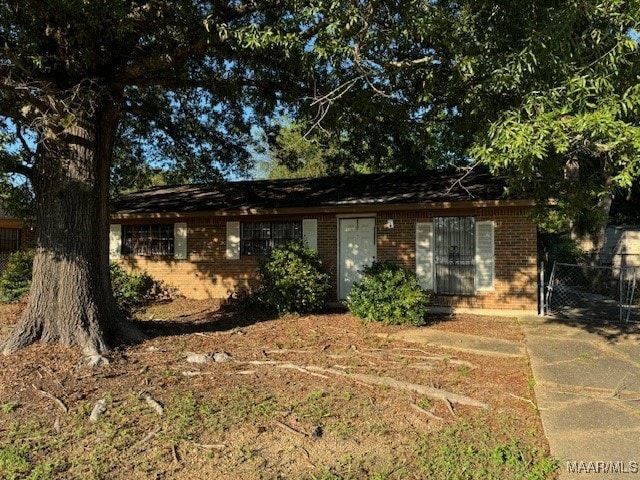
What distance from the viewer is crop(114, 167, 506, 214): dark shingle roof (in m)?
11.9

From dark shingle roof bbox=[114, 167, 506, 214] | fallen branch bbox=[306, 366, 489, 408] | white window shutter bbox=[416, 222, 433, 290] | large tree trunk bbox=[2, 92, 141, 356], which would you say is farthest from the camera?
dark shingle roof bbox=[114, 167, 506, 214]

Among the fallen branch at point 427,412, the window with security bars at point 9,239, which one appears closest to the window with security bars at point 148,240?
the window with security bars at point 9,239

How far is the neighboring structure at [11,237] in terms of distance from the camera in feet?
59.1

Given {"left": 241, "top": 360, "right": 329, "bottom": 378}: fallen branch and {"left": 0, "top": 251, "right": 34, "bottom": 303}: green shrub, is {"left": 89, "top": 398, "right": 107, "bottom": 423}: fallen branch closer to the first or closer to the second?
{"left": 241, "top": 360, "right": 329, "bottom": 378}: fallen branch

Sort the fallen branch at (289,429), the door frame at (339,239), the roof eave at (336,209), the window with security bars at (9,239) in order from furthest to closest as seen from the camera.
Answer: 1. the window with security bars at (9,239)
2. the door frame at (339,239)
3. the roof eave at (336,209)
4. the fallen branch at (289,429)

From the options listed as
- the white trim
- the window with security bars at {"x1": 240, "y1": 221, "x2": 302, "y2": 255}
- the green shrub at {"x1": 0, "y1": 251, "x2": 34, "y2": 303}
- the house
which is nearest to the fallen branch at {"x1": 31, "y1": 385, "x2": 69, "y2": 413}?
the house

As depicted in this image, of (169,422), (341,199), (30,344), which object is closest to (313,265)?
(341,199)

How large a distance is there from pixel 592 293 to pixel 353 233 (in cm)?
816

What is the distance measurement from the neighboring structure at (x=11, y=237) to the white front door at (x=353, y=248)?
1242 centimetres

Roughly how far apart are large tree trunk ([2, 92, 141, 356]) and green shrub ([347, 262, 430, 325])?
4665 millimetres

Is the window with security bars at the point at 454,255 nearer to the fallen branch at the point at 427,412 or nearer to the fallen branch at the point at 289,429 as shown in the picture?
the fallen branch at the point at 427,412

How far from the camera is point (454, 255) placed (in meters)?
11.6

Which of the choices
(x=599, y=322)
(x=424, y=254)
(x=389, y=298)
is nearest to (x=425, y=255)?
(x=424, y=254)

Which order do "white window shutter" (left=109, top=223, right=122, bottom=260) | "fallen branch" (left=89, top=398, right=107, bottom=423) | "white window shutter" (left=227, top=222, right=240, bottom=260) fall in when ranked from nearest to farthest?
1. "fallen branch" (left=89, top=398, right=107, bottom=423)
2. "white window shutter" (left=227, top=222, right=240, bottom=260)
3. "white window shutter" (left=109, top=223, right=122, bottom=260)
